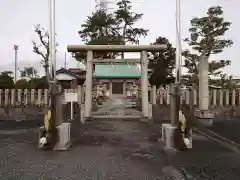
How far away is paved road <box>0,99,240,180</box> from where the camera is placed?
690 cm

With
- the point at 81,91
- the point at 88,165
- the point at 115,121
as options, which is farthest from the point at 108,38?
the point at 88,165

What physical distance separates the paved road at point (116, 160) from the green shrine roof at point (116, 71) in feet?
21.8

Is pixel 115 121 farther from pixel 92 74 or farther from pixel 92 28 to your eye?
pixel 92 28

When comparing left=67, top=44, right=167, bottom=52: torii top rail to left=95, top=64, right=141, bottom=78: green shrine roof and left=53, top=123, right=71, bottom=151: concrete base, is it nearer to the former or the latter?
left=95, top=64, right=141, bottom=78: green shrine roof

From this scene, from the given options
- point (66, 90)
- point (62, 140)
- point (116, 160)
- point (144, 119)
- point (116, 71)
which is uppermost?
point (116, 71)

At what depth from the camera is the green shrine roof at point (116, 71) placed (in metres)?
18.7

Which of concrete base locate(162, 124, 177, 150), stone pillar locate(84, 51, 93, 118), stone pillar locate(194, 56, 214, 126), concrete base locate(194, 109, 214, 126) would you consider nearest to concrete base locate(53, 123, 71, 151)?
concrete base locate(162, 124, 177, 150)

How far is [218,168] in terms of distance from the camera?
24.6 feet

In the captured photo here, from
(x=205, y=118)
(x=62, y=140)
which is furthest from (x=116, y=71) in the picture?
(x=62, y=140)

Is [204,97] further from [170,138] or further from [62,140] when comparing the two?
[62,140]

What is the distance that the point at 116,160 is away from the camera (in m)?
8.29

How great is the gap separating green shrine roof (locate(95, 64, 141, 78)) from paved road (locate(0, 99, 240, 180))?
665 cm

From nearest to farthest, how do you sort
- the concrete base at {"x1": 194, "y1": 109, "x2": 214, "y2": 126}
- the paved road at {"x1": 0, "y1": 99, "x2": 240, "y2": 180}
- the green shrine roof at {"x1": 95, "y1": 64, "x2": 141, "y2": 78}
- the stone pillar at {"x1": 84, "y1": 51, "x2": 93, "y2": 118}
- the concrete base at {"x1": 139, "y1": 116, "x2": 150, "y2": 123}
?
the paved road at {"x1": 0, "y1": 99, "x2": 240, "y2": 180} → the concrete base at {"x1": 194, "y1": 109, "x2": 214, "y2": 126} → the concrete base at {"x1": 139, "y1": 116, "x2": 150, "y2": 123} → the stone pillar at {"x1": 84, "y1": 51, "x2": 93, "y2": 118} → the green shrine roof at {"x1": 95, "y1": 64, "x2": 141, "y2": 78}

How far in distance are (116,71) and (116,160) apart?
1070 centimetres
